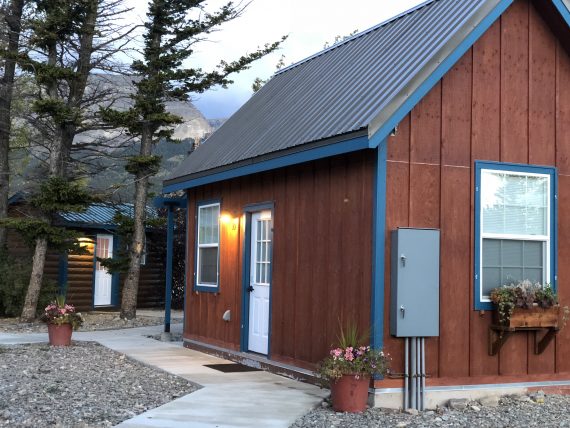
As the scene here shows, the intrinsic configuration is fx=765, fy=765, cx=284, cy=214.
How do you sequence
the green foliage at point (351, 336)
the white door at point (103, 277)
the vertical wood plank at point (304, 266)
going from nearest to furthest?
the green foliage at point (351, 336), the vertical wood plank at point (304, 266), the white door at point (103, 277)

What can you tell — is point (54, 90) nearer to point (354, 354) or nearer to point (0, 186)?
point (0, 186)

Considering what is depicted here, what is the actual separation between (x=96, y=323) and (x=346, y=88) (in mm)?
10354

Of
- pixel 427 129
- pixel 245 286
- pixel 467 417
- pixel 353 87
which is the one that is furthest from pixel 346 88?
pixel 467 417

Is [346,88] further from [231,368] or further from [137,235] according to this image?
[137,235]

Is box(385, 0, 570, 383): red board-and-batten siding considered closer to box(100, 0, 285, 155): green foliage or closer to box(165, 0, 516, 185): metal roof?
box(165, 0, 516, 185): metal roof

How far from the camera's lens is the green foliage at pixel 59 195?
16.7 m

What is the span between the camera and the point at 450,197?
26.7 ft

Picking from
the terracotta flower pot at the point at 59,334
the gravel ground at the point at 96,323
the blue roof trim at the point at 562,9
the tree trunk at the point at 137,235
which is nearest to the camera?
the blue roof trim at the point at 562,9

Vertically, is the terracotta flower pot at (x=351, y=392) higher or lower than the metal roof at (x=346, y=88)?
lower

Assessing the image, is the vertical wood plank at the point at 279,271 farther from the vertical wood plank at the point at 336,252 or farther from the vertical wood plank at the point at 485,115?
the vertical wood plank at the point at 485,115

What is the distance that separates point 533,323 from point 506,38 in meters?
3.15

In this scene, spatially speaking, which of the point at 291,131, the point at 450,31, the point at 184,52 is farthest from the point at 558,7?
the point at 184,52

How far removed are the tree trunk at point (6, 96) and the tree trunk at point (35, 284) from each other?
2.29 meters

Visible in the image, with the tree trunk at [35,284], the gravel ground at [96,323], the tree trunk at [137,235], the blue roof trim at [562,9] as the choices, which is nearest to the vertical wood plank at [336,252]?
the blue roof trim at [562,9]
